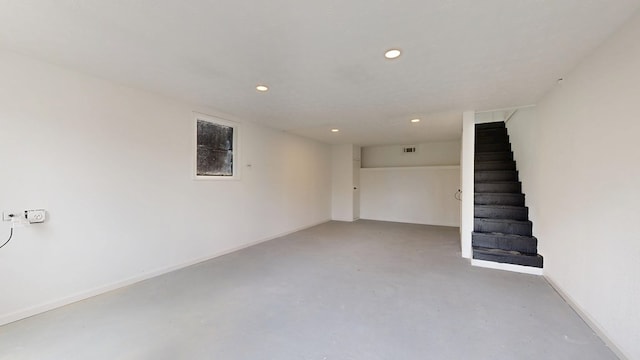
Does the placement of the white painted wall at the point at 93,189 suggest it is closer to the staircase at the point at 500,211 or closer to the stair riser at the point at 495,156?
the staircase at the point at 500,211

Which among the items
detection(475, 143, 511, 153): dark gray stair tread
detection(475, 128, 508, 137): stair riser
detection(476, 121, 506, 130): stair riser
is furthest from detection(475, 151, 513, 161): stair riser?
detection(476, 121, 506, 130): stair riser

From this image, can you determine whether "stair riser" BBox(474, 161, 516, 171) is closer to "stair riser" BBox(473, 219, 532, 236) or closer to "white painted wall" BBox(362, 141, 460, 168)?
"stair riser" BBox(473, 219, 532, 236)

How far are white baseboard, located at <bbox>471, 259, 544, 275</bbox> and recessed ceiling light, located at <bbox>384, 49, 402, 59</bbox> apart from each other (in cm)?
333

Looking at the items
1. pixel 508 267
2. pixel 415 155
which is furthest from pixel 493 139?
pixel 508 267

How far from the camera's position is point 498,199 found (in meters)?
4.51

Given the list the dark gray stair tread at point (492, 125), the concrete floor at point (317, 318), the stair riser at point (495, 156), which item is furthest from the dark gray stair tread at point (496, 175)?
the concrete floor at point (317, 318)

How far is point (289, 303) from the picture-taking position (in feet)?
8.70

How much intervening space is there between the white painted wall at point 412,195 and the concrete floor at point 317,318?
367 centimetres

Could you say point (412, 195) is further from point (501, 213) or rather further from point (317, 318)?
point (317, 318)

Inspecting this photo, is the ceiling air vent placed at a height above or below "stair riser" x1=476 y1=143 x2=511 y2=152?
above

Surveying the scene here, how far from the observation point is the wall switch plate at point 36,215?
95.2 inches

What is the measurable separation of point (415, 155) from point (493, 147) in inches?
101

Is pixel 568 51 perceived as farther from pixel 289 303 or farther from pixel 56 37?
pixel 56 37

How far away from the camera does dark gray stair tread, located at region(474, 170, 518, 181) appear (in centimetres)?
471
